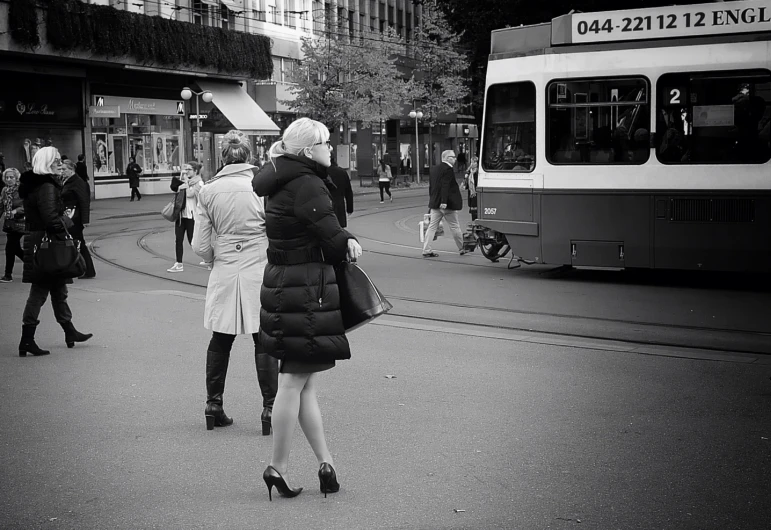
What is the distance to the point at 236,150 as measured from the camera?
21.6ft

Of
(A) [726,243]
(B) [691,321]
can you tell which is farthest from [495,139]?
(B) [691,321]

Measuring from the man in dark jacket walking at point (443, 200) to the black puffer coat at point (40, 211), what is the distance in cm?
921

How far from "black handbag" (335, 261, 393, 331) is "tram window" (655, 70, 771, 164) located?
8.98 metres

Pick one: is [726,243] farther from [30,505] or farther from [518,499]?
[30,505]

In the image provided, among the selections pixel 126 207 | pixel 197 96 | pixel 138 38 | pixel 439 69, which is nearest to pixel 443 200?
pixel 126 207

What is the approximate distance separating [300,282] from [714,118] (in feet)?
30.8

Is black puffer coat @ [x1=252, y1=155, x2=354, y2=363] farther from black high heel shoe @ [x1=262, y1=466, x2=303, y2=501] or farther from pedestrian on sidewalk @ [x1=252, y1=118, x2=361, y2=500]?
black high heel shoe @ [x1=262, y1=466, x2=303, y2=501]

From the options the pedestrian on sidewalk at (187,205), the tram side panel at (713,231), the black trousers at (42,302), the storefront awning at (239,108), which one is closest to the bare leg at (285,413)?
the black trousers at (42,302)

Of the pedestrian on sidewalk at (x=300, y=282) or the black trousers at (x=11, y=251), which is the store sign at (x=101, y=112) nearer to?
the black trousers at (x=11, y=251)

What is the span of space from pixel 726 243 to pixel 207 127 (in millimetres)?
35115

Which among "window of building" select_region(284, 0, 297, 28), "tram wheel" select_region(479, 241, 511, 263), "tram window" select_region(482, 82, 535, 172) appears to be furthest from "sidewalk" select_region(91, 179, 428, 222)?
"tram window" select_region(482, 82, 535, 172)

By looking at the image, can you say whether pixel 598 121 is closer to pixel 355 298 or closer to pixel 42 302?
pixel 42 302

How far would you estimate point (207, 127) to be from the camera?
45.2m

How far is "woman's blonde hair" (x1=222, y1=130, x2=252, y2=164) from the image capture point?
6.57m
